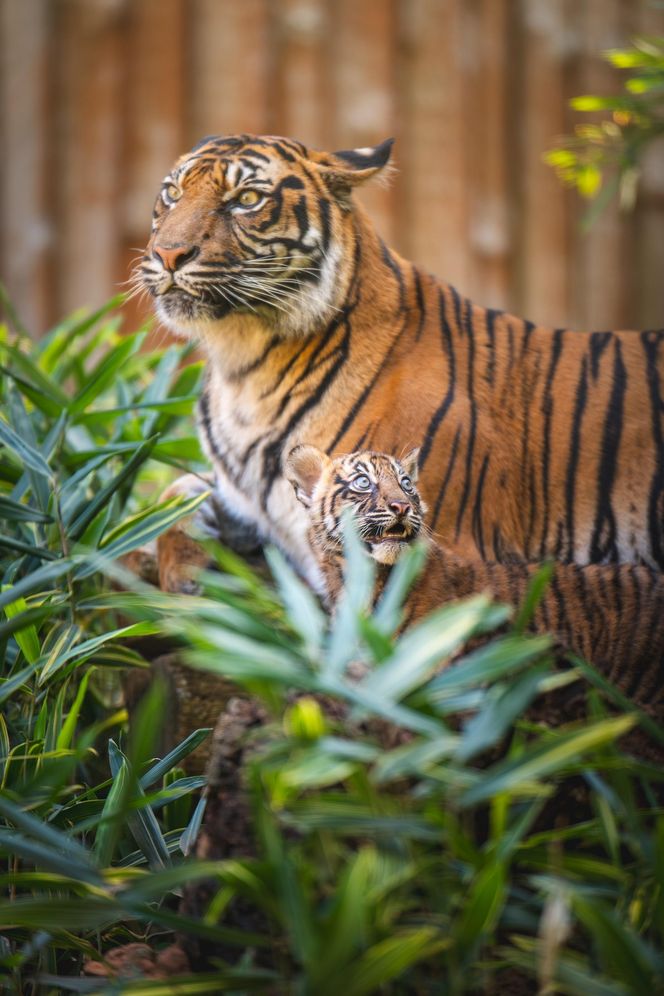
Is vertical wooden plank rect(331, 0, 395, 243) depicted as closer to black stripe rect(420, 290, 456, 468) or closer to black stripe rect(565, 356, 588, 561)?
black stripe rect(420, 290, 456, 468)

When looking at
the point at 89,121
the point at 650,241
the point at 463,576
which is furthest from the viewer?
the point at 650,241

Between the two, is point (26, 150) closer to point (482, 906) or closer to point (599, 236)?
point (599, 236)

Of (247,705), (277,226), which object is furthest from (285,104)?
(247,705)

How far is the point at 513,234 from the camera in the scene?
7727 millimetres

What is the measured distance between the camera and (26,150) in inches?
277

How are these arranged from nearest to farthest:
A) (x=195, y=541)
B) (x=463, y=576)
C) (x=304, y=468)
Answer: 1. (x=463, y=576)
2. (x=304, y=468)
3. (x=195, y=541)

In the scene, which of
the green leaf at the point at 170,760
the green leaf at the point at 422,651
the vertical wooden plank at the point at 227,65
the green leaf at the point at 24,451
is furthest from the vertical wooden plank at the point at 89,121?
the green leaf at the point at 422,651

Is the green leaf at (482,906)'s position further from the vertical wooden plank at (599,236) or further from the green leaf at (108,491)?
the vertical wooden plank at (599,236)

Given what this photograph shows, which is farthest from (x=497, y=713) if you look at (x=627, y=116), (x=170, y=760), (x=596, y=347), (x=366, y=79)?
(x=366, y=79)

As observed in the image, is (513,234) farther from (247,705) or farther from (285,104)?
(247,705)

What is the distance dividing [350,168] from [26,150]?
155 inches

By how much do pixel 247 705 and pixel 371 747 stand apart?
0.41 meters

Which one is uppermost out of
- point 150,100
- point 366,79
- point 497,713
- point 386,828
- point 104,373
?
point 366,79

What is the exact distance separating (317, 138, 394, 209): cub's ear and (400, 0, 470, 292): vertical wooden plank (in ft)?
12.4
